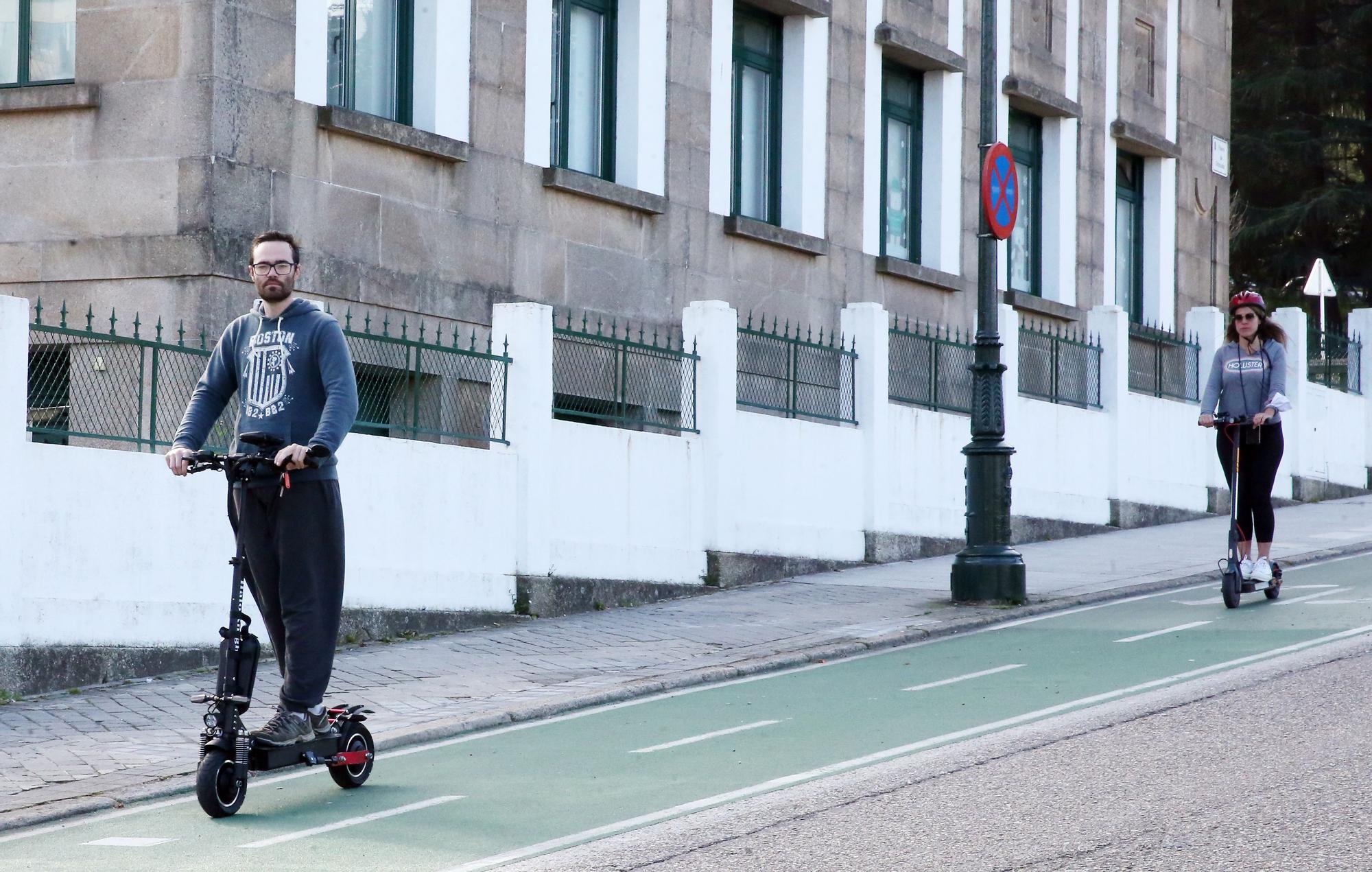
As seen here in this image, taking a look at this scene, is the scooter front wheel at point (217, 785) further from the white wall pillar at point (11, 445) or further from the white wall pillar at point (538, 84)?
the white wall pillar at point (538, 84)

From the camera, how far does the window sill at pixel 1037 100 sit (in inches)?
950

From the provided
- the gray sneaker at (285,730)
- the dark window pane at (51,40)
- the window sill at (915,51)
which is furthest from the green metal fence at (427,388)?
the window sill at (915,51)

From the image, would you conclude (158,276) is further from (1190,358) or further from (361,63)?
(1190,358)

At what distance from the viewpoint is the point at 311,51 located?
15.0 meters

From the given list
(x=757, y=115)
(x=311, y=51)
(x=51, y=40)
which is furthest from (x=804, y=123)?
(x=51, y=40)

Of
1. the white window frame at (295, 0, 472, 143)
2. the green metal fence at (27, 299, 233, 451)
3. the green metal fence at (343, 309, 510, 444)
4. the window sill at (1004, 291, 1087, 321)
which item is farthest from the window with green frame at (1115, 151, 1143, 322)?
the green metal fence at (27, 299, 233, 451)

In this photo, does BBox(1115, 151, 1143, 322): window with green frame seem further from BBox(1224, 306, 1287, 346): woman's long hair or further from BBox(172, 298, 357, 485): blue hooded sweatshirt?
BBox(172, 298, 357, 485): blue hooded sweatshirt

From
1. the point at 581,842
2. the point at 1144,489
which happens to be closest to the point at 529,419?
the point at 581,842

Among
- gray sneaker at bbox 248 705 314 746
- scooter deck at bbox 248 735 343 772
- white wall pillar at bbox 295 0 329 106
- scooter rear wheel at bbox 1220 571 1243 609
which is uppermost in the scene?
white wall pillar at bbox 295 0 329 106

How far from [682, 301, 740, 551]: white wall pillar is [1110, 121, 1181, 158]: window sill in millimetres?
11824

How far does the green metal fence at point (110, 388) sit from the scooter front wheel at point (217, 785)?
4290 millimetres

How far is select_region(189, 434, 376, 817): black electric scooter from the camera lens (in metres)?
7.66

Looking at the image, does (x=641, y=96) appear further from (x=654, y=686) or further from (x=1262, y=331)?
(x=654, y=686)

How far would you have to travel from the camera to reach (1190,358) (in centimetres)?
2362
